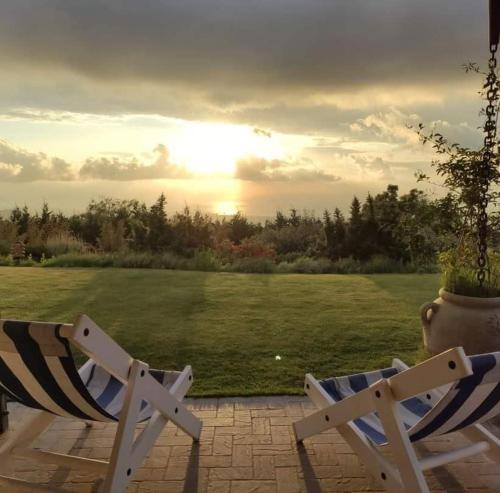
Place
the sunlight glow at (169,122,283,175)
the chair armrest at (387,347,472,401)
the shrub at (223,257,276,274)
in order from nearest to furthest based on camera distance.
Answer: the chair armrest at (387,347,472,401), the sunlight glow at (169,122,283,175), the shrub at (223,257,276,274)

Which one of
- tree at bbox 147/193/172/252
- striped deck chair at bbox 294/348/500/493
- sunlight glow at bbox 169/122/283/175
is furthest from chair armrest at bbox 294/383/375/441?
tree at bbox 147/193/172/252

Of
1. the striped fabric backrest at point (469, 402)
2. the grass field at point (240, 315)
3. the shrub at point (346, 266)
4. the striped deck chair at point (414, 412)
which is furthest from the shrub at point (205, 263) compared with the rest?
the striped fabric backrest at point (469, 402)

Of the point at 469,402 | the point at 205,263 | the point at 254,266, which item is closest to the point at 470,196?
the point at 469,402

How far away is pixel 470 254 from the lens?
11.8 feet

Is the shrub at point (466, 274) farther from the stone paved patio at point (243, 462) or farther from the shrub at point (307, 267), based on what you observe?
the shrub at point (307, 267)

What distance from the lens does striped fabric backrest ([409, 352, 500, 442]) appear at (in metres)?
1.91

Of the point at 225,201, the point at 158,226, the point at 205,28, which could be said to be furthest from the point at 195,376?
the point at 225,201

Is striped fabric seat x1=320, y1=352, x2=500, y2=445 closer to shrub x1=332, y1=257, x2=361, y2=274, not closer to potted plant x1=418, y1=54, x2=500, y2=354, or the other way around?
potted plant x1=418, y1=54, x2=500, y2=354

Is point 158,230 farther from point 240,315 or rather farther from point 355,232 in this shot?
point 240,315

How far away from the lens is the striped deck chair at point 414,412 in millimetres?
1900

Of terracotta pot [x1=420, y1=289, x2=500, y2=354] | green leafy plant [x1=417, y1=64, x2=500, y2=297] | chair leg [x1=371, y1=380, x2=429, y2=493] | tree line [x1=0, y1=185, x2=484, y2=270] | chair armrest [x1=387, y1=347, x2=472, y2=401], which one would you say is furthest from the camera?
tree line [x1=0, y1=185, x2=484, y2=270]

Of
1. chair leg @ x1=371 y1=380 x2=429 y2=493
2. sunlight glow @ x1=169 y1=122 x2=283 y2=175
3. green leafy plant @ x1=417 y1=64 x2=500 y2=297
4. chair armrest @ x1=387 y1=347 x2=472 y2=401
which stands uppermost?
sunlight glow @ x1=169 y1=122 x2=283 y2=175

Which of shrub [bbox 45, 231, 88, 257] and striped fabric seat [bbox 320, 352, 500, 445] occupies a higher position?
striped fabric seat [bbox 320, 352, 500, 445]

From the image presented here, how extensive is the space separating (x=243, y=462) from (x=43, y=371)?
120 cm
